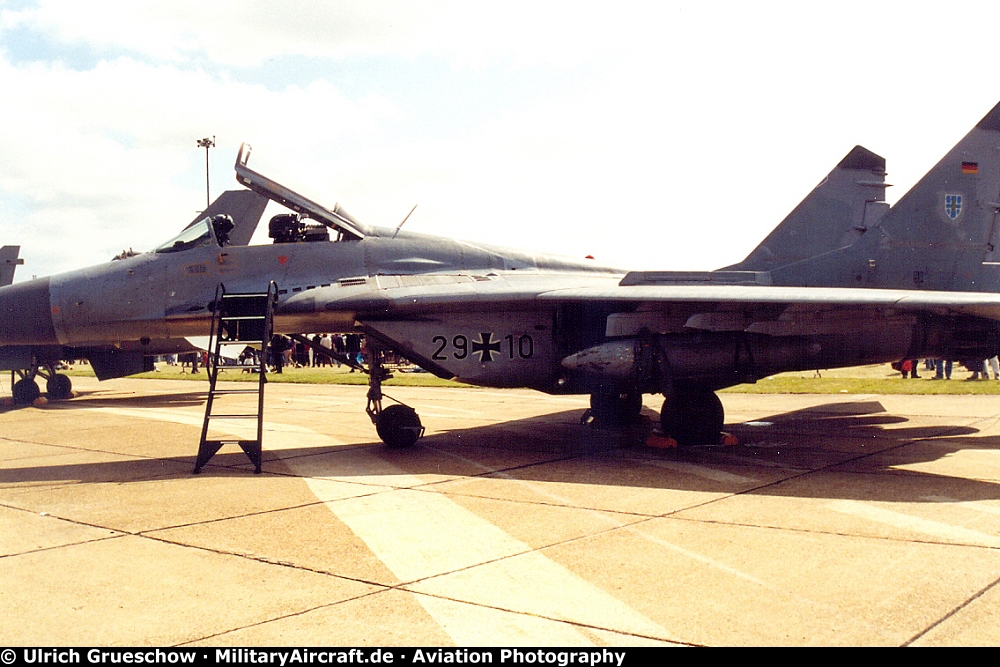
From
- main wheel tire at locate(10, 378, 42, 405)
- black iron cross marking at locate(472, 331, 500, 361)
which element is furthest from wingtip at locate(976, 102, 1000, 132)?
main wheel tire at locate(10, 378, 42, 405)

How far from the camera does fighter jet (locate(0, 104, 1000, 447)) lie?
9602 mm

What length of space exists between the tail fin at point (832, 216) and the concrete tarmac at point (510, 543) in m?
3.41

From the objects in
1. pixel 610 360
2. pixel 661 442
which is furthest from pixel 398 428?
pixel 661 442

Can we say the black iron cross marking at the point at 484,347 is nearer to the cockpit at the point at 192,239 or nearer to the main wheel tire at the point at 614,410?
the main wheel tire at the point at 614,410

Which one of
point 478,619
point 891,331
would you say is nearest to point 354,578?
point 478,619

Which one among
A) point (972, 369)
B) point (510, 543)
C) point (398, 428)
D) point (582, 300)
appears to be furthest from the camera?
point (972, 369)

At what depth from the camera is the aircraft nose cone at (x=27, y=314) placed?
12477 millimetres

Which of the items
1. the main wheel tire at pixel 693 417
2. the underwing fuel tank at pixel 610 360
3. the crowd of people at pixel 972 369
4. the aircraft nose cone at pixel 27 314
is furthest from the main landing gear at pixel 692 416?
the crowd of people at pixel 972 369

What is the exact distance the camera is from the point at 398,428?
1036 cm

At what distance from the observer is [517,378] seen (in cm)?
1028

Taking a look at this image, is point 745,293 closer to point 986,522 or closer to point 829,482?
point 829,482

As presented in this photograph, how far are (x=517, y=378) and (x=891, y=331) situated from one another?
4.92 metres

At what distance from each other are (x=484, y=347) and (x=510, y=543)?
4.91 meters

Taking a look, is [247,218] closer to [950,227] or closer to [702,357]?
[702,357]
